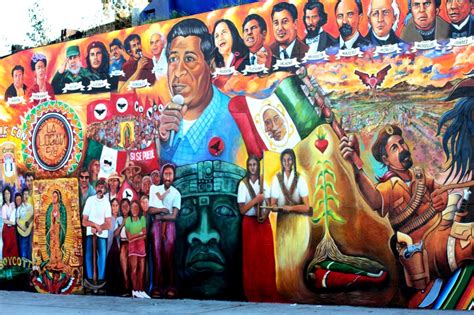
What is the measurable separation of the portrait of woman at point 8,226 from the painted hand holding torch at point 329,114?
668cm

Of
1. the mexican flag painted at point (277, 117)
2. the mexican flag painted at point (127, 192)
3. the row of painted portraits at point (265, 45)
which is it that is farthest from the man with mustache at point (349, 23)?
the mexican flag painted at point (127, 192)

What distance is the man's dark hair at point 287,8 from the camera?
12.1m

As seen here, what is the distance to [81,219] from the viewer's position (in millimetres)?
14547

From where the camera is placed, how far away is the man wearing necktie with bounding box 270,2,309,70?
12.1 metres

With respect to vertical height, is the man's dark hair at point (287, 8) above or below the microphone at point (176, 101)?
above

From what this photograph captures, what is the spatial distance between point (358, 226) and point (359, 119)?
1484 mm

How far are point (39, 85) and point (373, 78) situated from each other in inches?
270

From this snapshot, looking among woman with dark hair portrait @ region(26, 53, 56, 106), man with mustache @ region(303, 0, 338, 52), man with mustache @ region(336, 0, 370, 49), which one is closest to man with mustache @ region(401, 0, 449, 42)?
man with mustache @ region(336, 0, 370, 49)

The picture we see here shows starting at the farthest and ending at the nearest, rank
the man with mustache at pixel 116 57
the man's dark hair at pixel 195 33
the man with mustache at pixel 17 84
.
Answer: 1. the man with mustache at pixel 17 84
2. the man with mustache at pixel 116 57
3. the man's dark hair at pixel 195 33

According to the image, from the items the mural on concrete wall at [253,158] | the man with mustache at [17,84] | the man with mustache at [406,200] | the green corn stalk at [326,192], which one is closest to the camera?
the man with mustache at [406,200]

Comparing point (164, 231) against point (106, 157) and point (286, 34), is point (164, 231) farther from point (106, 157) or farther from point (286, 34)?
point (286, 34)

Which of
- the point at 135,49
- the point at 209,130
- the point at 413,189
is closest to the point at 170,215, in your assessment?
the point at 209,130

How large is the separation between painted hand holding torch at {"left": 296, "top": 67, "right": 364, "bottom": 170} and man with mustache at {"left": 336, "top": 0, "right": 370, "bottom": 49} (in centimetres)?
69

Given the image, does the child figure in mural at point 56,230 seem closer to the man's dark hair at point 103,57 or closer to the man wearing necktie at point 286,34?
the man's dark hair at point 103,57
